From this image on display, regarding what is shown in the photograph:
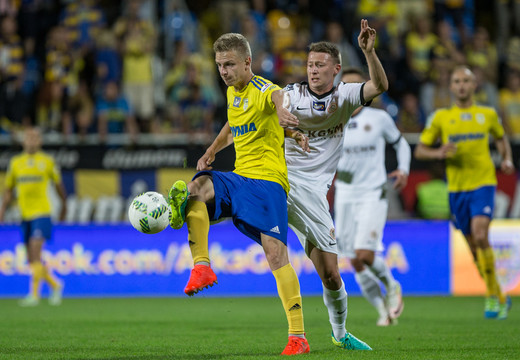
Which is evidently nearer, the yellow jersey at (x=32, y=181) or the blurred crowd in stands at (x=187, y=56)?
the yellow jersey at (x=32, y=181)

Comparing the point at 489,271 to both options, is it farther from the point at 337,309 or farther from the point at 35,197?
the point at 35,197

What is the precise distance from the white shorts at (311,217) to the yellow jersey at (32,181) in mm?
7544

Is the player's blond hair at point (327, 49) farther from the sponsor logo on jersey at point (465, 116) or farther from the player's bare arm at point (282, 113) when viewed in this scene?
the sponsor logo on jersey at point (465, 116)

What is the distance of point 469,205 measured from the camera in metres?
9.85

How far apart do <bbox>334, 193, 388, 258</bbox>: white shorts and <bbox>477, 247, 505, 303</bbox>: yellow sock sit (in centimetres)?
143

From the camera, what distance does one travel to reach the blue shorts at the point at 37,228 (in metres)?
13.0

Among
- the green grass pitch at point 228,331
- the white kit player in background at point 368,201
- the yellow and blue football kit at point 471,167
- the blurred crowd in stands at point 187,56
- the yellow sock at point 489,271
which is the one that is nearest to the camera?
the green grass pitch at point 228,331

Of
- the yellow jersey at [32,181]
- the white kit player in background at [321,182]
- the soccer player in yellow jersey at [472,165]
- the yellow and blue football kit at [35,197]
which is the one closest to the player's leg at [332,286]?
the white kit player in background at [321,182]

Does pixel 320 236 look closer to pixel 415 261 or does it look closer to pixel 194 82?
pixel 415 261

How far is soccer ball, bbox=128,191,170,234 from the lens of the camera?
18.0 feet

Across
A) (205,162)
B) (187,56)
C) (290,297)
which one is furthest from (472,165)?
(187,56)

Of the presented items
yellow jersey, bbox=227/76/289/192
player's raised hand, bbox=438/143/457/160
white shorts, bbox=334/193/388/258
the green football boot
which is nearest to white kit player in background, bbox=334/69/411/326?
white shorts, bbox=334/193/388/258

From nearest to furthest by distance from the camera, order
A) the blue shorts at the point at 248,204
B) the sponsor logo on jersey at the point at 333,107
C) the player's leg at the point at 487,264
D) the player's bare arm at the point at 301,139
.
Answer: the player's bare arm at the point at 301,139 < the blue shorts at the point at 248,204 < the sponsor logo on jersey at the point at 333,107 < the player's leg at the point at 487,264

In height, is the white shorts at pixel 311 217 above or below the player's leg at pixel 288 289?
above
